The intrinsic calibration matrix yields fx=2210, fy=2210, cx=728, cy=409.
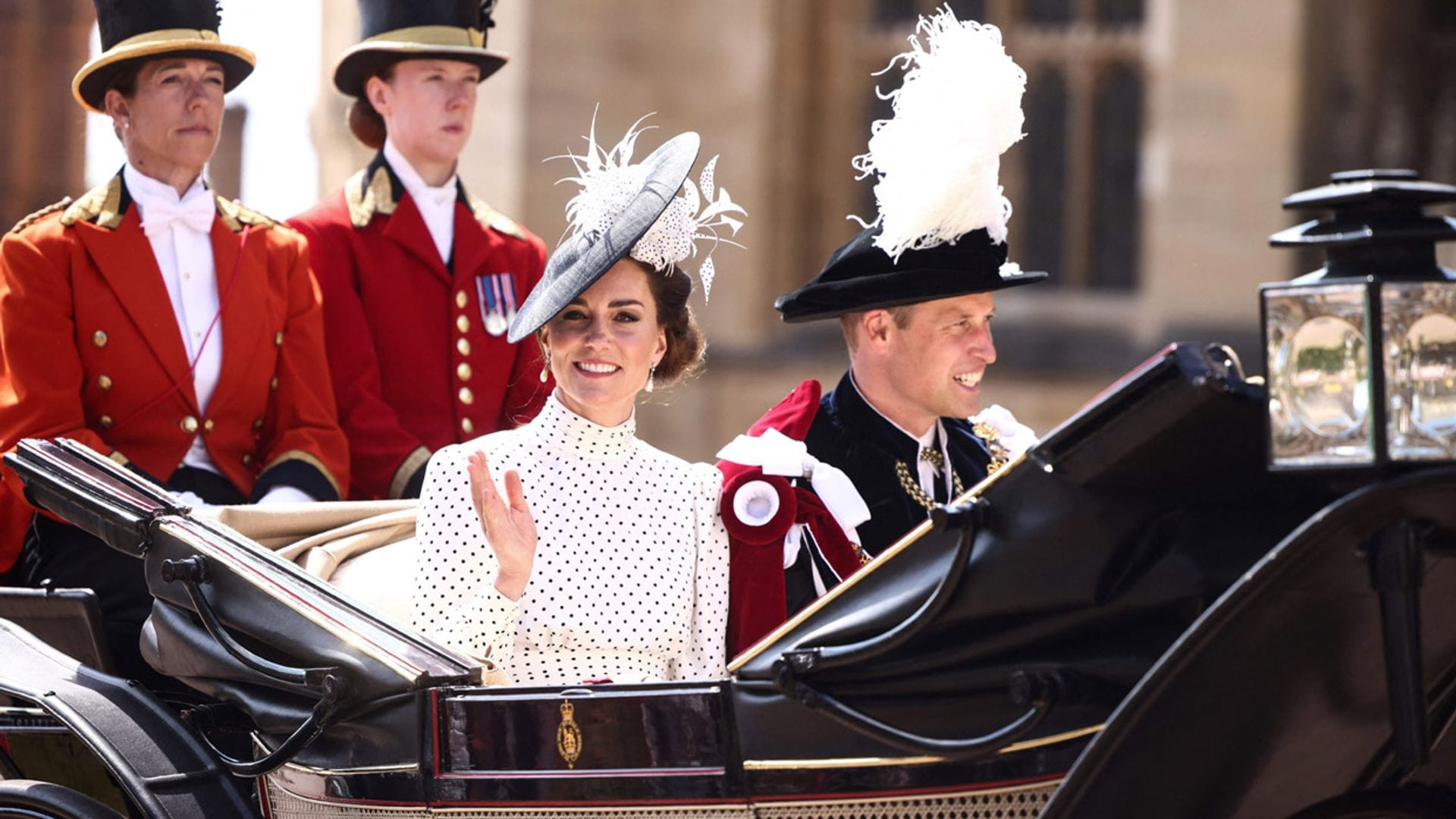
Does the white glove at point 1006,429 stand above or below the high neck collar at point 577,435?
below

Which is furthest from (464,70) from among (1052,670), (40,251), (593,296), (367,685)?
(1052,670)

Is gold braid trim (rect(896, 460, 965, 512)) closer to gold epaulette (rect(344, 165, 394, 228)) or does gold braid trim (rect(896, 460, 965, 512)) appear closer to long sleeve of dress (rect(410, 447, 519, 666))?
long sleeve of dress (rect(410, 447, 519, 666))

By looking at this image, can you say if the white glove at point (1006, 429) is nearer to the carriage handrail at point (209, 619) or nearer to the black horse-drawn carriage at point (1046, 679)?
the black horse-drawn carriage at point (1046, 679)

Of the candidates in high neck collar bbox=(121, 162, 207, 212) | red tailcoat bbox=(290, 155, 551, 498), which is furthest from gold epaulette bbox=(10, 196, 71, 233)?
red tailcoat bbox=(290, 155, 551, 498)

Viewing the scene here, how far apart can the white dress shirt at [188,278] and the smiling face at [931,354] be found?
1.34 meters

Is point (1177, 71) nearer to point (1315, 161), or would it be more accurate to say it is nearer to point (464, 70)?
point (1315, 161)

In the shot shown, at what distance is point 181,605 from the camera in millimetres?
3572

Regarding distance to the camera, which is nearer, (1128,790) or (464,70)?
(1128,790)

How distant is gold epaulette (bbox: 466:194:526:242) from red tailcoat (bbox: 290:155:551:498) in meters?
0.08

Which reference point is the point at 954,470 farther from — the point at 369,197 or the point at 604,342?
the point at 369,197

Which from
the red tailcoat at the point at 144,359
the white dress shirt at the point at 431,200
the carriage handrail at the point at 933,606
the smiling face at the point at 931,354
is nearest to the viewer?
the carriage handrail at the point at 933,606

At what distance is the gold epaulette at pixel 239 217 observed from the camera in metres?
4.55

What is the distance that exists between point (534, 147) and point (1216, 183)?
3.48 meters

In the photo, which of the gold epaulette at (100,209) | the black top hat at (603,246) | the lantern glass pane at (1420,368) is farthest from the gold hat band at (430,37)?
the lantern glass pane at (1420,368)
